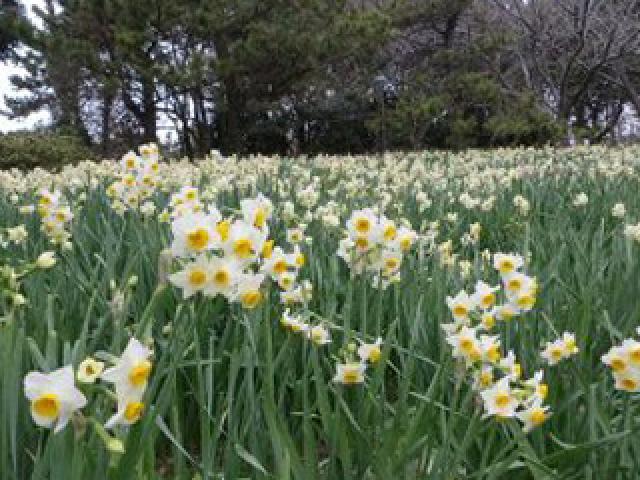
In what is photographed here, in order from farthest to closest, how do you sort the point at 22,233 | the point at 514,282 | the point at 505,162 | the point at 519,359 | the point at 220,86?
the point at 220,86 < the point at 505,162 < the point at 22,233 < the point at 519,359 < the point at 514,282

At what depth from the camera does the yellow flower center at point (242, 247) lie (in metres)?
0.93

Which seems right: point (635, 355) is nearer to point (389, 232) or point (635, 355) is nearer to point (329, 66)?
point (389, 232)

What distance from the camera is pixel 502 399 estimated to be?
103cm

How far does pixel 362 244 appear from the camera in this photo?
4.65 ft

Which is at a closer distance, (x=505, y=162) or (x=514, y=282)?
(x=514, y=282)

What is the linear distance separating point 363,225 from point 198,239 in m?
0.55

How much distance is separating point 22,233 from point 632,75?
2200 centimetres

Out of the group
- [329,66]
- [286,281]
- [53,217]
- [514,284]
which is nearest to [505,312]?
[514,284]

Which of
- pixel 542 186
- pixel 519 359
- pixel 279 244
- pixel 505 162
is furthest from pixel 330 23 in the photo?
pixel 519 359

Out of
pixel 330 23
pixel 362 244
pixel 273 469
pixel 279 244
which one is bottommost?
pixel 273 469

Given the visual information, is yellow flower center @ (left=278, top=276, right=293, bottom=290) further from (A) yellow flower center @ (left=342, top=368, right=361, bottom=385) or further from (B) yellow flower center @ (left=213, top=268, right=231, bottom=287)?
(B) yellow flower center @ (left=213, top=268, right=231, bottom=287)

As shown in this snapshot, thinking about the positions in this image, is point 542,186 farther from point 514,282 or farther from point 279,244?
point 514,282

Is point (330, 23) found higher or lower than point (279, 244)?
higher

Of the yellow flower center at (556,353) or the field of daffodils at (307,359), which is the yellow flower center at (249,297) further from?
the yellow flower center at (556,353)
